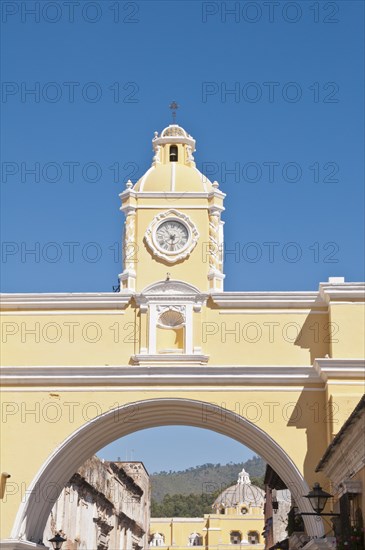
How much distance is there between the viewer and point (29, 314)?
20.5 meters

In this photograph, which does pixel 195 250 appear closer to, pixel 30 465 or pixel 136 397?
pixel 136 397

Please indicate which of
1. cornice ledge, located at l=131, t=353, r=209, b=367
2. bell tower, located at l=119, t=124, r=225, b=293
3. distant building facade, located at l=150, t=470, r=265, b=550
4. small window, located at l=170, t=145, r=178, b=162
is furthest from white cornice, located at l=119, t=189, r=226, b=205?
distant building facade, located at l=150, t=470, r=265, b=550

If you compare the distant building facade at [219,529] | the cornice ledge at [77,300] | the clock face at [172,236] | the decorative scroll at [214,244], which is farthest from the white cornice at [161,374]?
the distant building facade at [219,529]

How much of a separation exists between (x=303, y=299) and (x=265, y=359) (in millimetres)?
1337

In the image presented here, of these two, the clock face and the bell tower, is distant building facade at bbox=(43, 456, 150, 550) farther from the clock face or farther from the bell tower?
the clock face

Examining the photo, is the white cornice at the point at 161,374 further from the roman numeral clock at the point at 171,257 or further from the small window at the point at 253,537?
the small window at the point at 253,537

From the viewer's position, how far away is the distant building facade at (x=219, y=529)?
61125 millimetres

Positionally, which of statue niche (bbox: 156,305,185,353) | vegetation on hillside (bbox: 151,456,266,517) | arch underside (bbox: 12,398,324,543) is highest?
vegetation on hillside (bbox: 151,456,266,517)

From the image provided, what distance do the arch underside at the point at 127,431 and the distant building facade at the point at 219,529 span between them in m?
40.0

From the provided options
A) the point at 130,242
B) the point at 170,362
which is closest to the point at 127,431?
the point at 170,362

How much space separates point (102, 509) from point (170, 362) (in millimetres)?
16487

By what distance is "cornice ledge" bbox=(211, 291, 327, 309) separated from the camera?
20156 millimetres

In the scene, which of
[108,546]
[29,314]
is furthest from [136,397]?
[108,546]

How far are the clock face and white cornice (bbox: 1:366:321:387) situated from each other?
2.20 meters
